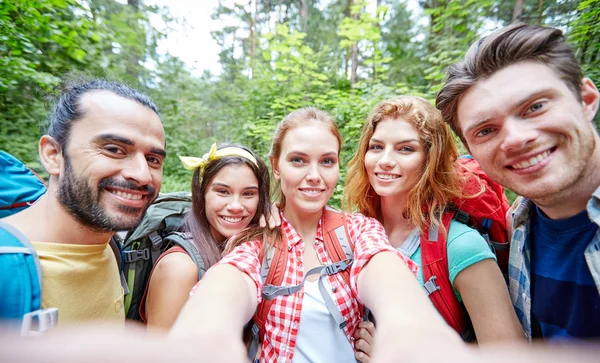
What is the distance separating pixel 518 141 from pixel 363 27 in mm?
5787

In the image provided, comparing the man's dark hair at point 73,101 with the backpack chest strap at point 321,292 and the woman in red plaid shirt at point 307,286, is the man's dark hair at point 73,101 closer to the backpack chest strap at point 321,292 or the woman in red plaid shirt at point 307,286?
the woman in red plaid shirt at point 307,286

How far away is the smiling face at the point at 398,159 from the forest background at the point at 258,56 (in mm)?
1932

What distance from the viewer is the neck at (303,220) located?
1.98 meters

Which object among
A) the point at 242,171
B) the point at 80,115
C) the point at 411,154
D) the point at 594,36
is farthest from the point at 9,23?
the point at 594,36

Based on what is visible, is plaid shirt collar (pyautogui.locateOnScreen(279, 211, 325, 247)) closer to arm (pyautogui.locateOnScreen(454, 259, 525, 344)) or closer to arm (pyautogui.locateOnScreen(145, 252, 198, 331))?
arm (pyautogui.locateOnScreen(145, 252, 198, 331))

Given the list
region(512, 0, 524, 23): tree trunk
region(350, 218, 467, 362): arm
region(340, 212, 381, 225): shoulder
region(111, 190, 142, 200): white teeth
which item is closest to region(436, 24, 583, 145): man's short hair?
region(340, 212, 381, 225): shoulder

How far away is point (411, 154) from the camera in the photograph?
209 centimetres

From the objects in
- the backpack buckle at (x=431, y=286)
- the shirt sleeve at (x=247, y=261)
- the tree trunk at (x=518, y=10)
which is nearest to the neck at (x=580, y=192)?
the backpack buckle at (x=431, y=286)

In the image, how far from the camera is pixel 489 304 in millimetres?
1595

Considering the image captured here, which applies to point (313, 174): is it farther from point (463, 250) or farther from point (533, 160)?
point (533, 160)

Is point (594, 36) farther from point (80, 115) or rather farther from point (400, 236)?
point (80, 115)

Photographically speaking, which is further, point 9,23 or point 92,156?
point 9,23

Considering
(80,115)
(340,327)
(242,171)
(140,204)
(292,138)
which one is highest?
(80,115)

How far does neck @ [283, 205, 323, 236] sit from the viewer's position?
198cm
